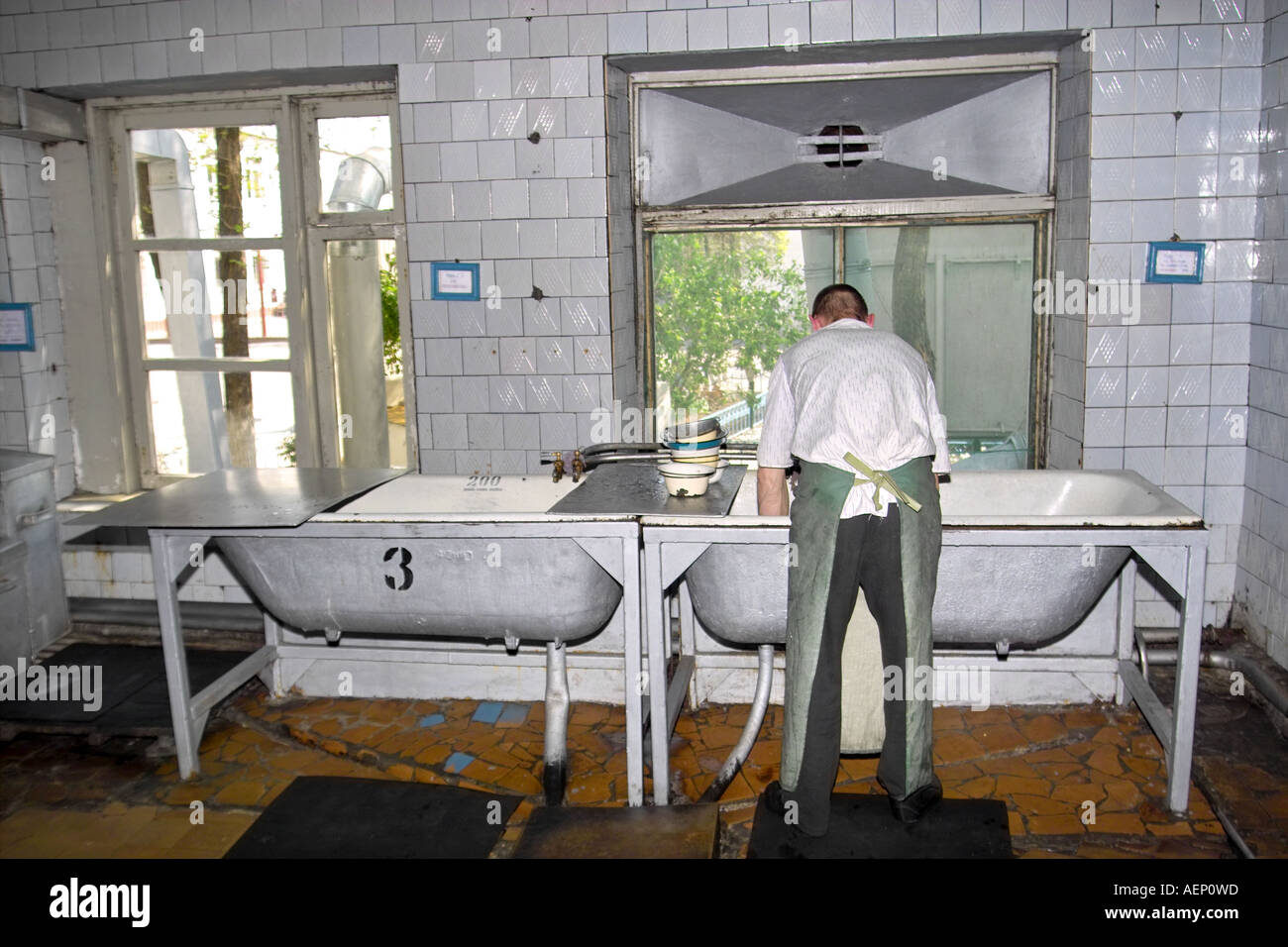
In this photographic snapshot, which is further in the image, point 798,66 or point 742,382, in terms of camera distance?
point 742,382

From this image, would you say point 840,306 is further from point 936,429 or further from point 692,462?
point 692,462

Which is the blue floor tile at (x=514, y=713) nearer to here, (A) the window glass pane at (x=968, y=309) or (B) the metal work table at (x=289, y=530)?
(B) the metal work table at (x=289, y=530)

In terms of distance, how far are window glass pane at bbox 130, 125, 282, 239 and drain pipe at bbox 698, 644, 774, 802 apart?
278 centimetres

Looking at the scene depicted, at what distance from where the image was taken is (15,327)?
4.78m

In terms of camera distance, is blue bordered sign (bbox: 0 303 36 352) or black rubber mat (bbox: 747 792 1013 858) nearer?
black rubber mat (bbox: 747 792 1013 858)

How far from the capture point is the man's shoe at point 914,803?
10.5 feet

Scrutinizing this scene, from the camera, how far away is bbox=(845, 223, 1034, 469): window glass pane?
4487 mm

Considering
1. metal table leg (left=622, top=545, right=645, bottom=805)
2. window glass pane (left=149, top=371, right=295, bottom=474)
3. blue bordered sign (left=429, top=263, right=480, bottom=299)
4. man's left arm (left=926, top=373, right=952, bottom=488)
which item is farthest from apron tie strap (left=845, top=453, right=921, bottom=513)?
window glass pane (left=149, top=371, right=295, bottom=474)

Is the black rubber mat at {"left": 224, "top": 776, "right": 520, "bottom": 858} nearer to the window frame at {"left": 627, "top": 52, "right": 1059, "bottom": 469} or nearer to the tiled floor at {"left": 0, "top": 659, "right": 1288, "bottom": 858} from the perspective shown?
the tiled floor at {"left": 0, "top": 659, "right": 1288, "bottom": 858}

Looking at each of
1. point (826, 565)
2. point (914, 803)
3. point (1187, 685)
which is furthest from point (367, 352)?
point (1187, 685)

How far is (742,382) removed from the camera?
4.77m

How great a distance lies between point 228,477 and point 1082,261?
3.20 metres
